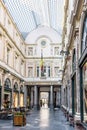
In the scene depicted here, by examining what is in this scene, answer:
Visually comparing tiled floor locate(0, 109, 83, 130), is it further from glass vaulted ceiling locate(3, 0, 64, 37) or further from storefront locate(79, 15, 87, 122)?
glass vaulted ceiling locate(3, 0, 64, 37)

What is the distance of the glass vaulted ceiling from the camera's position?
3500cm

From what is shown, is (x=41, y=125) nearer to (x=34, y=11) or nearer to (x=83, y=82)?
(x=83, y=82)

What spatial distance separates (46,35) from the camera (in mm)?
48500

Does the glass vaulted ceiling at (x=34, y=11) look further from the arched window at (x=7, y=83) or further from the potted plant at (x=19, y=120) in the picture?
the potted plant at (x=19, y=120)

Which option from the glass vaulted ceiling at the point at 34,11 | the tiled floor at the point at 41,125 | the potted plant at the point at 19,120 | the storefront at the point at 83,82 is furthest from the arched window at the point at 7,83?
the storefront at the point at 83,82

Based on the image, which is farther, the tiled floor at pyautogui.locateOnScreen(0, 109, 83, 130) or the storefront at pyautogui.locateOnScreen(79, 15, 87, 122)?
the tiled floor at pyautogui.locateOnScreen(0, 109, 83, 130)

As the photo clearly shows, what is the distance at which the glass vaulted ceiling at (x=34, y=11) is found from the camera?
115 ft

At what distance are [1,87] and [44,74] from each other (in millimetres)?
19430

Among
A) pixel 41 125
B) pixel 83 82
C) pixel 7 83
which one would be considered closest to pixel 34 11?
pixel 7 83

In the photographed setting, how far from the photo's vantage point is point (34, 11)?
3975cm

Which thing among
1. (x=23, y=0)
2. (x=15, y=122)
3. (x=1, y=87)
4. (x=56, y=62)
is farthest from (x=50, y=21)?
(x=15, y=122)

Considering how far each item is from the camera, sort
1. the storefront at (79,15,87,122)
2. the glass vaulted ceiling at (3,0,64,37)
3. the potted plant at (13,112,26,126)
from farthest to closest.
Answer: the glass vaulted ceiling at (3,0,64,37) < the potted plant at (13,112,26,126) < the storefront at (79,15,87,122)

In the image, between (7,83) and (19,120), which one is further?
(7,83)

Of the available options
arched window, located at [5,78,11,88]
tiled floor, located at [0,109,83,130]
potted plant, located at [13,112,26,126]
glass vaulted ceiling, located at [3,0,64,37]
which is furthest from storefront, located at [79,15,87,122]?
glass vaulted ceiling, located at [3,0,64,37]
